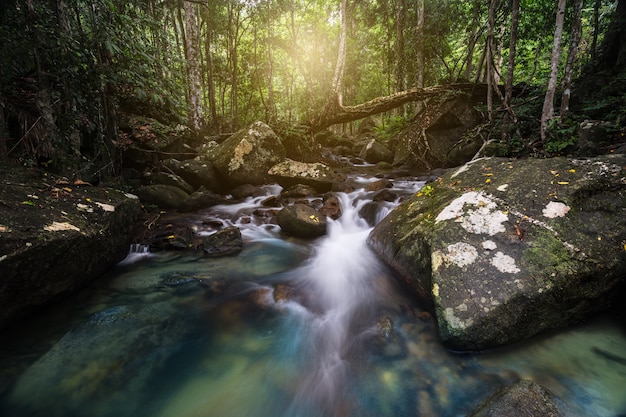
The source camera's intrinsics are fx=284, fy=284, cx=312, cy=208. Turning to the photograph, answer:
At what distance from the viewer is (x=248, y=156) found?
29.1 ft

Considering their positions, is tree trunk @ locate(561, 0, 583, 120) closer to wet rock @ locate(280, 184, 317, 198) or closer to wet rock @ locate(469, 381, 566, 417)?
wet rock @ locate(280, 184, 317, 198)

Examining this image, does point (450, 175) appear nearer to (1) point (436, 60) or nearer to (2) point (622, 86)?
(2) point (622, 86)

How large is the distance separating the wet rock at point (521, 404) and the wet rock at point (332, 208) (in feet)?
16.9

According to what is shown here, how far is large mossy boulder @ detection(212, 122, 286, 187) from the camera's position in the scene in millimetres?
8734

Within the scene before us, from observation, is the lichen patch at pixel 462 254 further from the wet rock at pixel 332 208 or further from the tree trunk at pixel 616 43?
the tree trunk at pixel 616 43

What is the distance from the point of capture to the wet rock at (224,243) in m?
5.26

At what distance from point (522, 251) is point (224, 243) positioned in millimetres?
4585

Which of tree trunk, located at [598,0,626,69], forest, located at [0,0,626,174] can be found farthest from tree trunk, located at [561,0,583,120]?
tree trunk, located at [598,0,626,69]

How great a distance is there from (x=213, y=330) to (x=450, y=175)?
4.17 m

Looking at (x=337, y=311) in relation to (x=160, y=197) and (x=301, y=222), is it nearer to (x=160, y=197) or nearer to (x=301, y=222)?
(x=301, y=222)

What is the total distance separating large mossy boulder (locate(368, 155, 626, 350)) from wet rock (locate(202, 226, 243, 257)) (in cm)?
313

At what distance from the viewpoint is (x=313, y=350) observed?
316 centimetres

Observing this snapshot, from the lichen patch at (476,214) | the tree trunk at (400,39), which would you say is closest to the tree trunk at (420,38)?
the tree trunk at (400,39)

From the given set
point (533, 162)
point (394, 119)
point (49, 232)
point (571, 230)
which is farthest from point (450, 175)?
point (394, 119)
